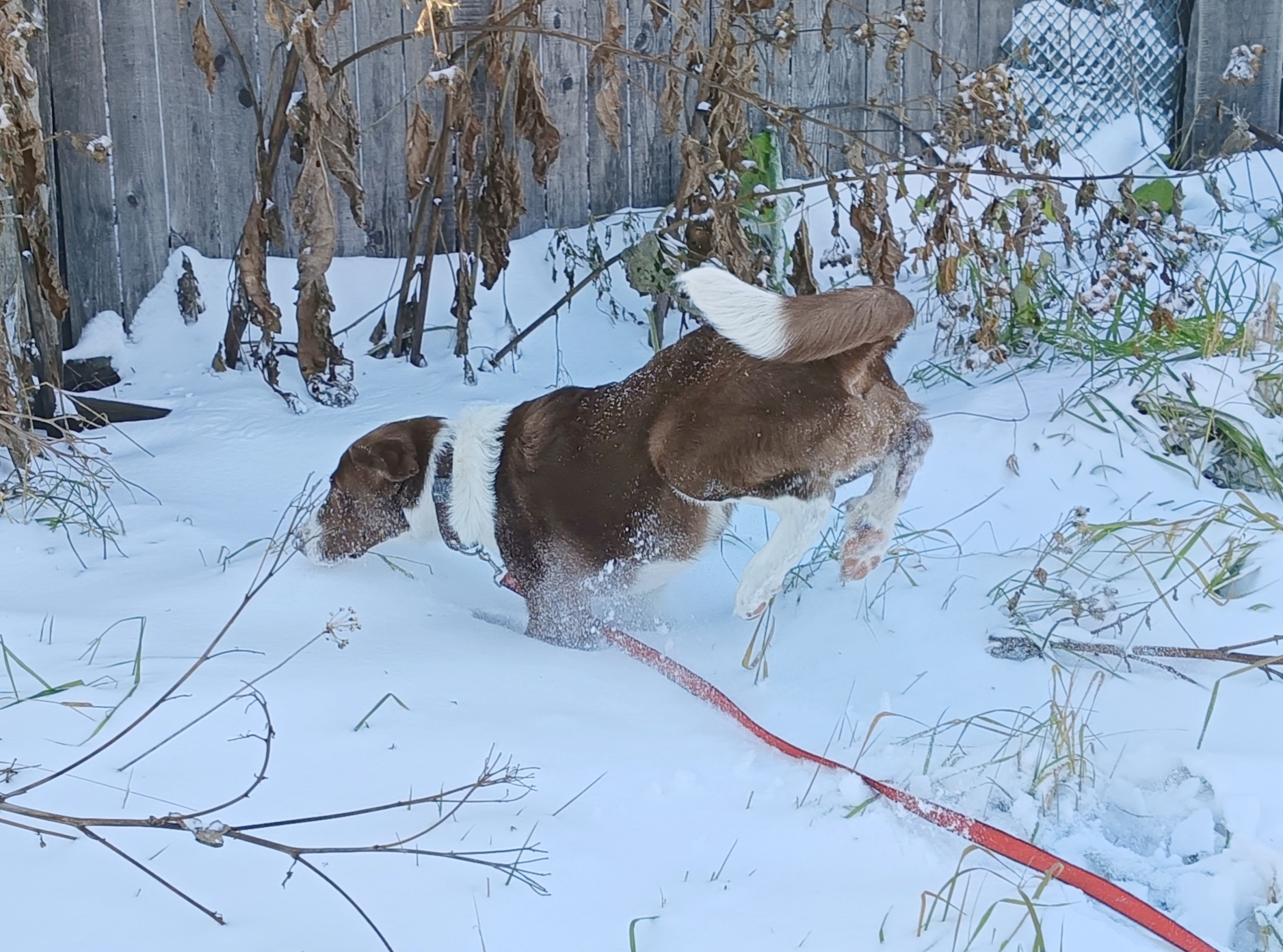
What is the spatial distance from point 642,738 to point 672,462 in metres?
0.95

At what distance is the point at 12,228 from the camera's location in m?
4.00

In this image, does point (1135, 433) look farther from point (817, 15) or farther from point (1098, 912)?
point (817, 15)

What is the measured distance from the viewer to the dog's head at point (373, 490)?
3.54 m

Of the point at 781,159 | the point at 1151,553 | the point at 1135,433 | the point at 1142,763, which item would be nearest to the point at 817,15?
the point at 781,159

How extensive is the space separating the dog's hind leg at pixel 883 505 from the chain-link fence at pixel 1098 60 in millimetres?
3753

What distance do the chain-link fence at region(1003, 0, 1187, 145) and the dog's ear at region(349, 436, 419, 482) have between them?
4.24 m

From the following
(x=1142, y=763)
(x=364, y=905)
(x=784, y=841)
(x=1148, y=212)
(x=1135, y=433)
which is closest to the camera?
(x=364, y=905)

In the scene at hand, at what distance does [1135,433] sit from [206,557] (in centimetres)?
273

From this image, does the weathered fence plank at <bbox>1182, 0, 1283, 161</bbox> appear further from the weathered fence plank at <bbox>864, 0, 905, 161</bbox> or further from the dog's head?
the dog's head

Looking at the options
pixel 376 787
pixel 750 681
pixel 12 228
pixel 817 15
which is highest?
pixel 817 15

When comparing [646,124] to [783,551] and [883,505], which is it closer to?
[883,505]

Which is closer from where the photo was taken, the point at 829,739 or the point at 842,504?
the point at 829,739

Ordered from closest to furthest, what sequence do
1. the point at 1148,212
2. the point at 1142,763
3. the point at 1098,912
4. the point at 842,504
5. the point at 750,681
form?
the point at 1098,912
the point at 1142,763
the point at 750,681
the point at 842,504
the point at 1148,212

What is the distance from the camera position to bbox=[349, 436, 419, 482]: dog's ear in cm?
353
